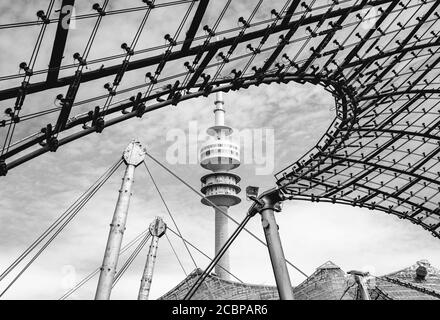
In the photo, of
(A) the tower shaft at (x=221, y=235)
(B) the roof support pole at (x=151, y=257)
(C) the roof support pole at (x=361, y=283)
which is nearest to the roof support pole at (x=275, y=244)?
(C) the roof support pole at (x=361, y=283)

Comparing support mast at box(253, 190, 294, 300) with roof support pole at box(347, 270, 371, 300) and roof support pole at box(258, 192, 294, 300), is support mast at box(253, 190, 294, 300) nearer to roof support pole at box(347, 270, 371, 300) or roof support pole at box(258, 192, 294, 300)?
roof support pole at box(258, 192, 294, 300)

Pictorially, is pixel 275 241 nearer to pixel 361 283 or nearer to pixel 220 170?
pixel 361 283

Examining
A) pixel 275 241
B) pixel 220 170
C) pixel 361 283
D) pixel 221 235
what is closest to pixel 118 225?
pixel 275 241

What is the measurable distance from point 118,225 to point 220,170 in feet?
183

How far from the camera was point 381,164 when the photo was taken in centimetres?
3206

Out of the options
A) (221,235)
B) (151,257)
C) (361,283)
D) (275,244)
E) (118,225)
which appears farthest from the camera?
(221,235)

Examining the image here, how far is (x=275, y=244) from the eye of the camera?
7.30 m

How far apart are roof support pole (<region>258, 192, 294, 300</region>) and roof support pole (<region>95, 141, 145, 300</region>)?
24.4ft

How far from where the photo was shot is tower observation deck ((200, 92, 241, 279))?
2702 inches

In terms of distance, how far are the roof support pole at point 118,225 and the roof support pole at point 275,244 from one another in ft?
24.4

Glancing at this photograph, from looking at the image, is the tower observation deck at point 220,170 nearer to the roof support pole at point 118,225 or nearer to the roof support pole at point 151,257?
the roof support pole at point 151,257

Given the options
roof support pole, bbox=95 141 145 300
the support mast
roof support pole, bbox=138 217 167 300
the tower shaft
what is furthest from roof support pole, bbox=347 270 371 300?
the tower shaft

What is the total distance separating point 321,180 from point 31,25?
81.3ft
